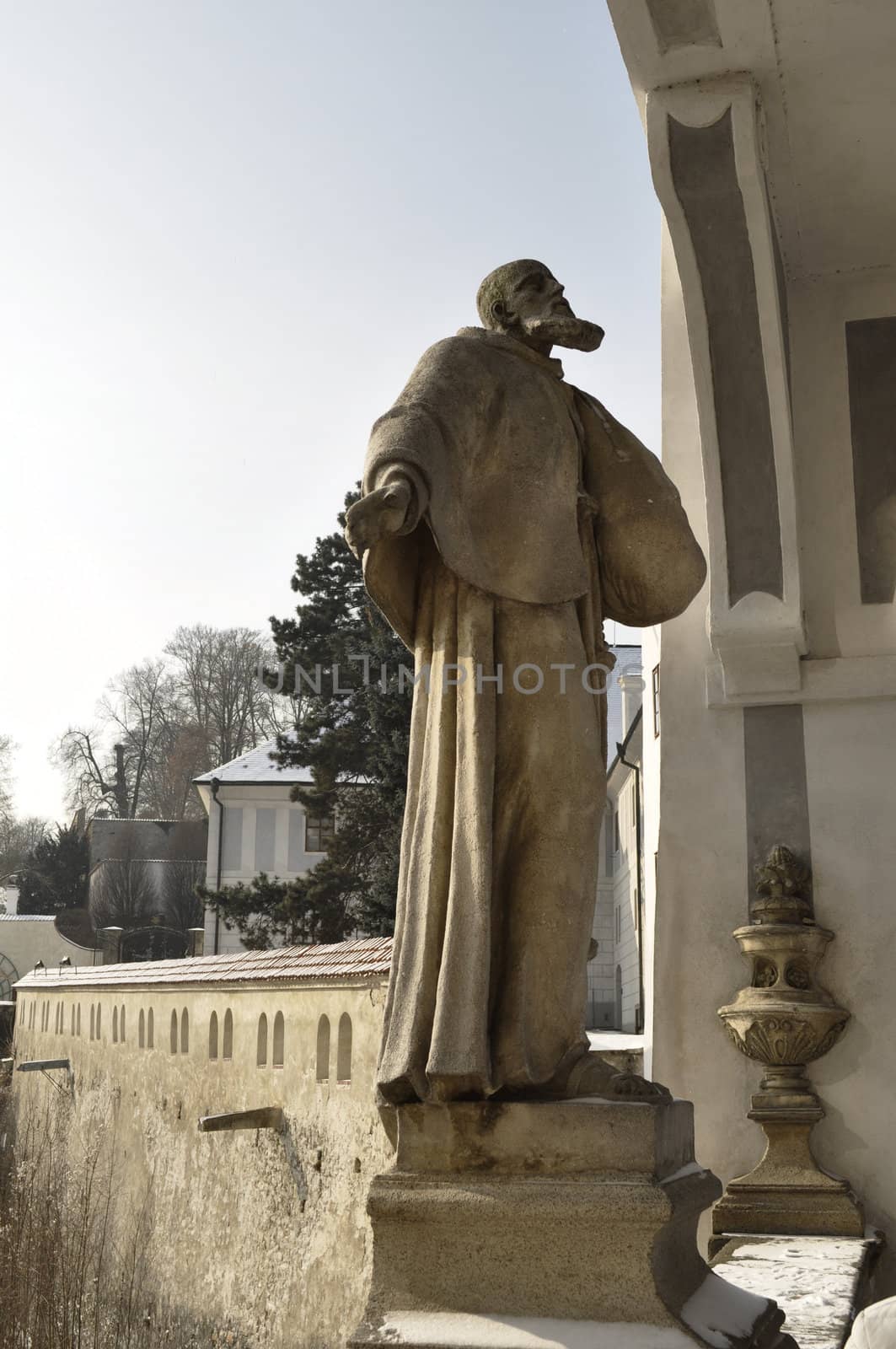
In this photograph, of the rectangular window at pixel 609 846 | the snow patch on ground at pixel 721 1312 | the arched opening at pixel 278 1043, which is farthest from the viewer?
the rectangular window at pixel 609 846

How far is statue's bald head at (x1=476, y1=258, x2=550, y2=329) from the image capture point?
3.57m

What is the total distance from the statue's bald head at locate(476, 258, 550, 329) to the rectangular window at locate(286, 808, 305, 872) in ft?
121

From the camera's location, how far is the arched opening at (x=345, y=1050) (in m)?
10.7

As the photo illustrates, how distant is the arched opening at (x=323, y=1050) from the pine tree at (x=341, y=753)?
9651mm

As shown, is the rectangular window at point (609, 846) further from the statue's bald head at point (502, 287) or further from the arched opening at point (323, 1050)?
the statue's bald head at point (502, 287)

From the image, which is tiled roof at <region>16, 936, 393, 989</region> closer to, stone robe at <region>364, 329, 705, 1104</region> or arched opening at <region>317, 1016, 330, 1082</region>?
arched opening at <region>317, 1016, 330, 1082</region>

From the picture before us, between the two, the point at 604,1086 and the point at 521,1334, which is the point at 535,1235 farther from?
the point at 604,1086

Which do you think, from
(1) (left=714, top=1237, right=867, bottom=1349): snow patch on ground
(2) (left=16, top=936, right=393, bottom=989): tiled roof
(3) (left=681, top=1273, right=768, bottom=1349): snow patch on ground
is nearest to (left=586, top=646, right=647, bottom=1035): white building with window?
(2) (left=16, top=936, right=393, bottom=989): tiled roof

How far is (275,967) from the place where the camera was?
1269 centimetres

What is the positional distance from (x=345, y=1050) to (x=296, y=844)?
29.9 metres

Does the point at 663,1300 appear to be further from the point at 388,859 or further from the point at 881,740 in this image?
the point at 388,859

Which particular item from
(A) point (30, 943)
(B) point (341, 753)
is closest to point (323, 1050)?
(B) point (341, 753)

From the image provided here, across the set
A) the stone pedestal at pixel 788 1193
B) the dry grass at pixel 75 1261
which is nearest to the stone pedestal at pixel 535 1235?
the stone pedestal at pixel 788 1193

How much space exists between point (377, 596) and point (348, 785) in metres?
22.3
